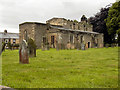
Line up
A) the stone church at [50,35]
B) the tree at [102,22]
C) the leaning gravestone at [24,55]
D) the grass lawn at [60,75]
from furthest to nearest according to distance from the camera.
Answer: the tree at [102,22] < the stone church at [50,35] < the leaning gravestone at [24,55] < the grass lawn at [60,75]

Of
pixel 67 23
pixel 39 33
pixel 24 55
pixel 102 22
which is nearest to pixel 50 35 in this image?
pixel 39 33

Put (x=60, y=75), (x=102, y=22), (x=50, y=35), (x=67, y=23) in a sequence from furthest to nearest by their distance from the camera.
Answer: (x=102, y=22) → (x=67, y=23) → (x=50, y=35) → (x=60, y=75)

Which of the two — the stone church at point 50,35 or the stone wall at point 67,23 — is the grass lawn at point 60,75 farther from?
the stone wall at point 67,23

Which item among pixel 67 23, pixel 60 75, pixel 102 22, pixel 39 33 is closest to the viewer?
pixel 60 75

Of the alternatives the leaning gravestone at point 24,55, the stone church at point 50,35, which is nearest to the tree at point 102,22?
the stone church at point 50,35

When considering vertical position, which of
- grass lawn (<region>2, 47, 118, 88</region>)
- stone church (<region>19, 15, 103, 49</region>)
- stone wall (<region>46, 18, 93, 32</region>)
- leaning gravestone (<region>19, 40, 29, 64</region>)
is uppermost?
stone wall (<region>46, 18, 93, 32</region>)

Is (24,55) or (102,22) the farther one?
(102,22)

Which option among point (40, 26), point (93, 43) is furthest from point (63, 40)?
point (93, 43)

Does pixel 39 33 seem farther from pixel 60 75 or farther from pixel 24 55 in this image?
pixel 60 75

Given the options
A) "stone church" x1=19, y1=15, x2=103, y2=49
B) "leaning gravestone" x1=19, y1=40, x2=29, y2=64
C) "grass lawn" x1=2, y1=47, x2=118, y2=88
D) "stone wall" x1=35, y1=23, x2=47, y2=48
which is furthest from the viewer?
"stone wall" x1=35, y1=23, x2=47, y2=48

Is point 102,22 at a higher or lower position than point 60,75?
higher

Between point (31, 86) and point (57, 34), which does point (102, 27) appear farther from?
point (31, 86)

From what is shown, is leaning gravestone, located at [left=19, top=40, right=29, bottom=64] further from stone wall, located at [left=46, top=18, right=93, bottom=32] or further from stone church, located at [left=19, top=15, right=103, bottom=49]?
stone wall, located at [left=46, top=18, right=93, bottom=32]

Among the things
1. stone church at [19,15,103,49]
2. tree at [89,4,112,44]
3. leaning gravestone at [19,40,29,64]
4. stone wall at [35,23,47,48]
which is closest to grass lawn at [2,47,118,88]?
leaning gravestone at [19,40,29,64]
